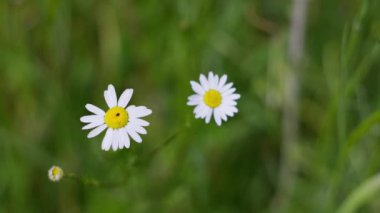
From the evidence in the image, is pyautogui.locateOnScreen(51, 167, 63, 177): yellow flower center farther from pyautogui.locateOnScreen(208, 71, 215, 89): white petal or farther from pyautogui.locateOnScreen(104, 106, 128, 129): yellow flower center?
pyautogui.locateOnScreen(208, 71, 215, 89): white petal

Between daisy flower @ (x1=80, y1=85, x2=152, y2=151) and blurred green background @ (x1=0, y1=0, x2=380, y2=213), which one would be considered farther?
blurred green background @ (x1=0, y1=0, x2=380, y2=213)

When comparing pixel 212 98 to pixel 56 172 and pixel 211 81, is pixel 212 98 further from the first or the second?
pixel 56 172

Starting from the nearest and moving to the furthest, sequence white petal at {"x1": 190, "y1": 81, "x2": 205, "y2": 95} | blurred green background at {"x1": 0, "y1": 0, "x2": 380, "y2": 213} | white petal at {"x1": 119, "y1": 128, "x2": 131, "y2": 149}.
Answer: white petal at {"x1": 119, "y1": 128, "x2": 131, "y2": 149}, white petal at {"x1": 190, "y1": 81, "x2": 205, "y2": 95}, blurred green background at {"x1": 0, "y1": 0, "x2": 380, "y2": 213}

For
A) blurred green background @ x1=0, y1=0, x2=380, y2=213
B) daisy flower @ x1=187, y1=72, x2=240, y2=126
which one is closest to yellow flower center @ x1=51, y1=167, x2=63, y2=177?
daisy flower @ x1=187, y1=72, x2=240, y2=126

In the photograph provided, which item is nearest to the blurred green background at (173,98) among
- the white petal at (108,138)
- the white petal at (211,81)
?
the white petal at (211,81)

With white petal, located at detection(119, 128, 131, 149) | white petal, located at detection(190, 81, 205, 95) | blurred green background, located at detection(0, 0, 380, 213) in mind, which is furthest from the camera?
blurred green background, located at detection(0, 0, 380, 213)

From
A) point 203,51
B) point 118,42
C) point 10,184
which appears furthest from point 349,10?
point 10,184
